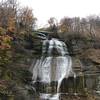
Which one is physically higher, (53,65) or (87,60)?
(87,60)

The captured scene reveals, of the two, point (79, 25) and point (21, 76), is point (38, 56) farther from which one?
point (79, 25)

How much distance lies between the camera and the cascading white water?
23359 millimetres

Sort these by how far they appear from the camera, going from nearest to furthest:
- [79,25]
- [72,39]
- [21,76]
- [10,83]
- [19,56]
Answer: [10,83], [21,76], [19,56], [72,39], [79,25]

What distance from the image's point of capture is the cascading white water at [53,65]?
23359 millimetres

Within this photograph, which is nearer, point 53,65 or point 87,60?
point 53,65

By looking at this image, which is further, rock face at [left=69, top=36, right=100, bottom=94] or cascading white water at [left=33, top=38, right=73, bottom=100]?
rock face at [left=69, top=36, right=100, bottom=94]

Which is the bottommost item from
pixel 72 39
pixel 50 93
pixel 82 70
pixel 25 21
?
pixel 50 93

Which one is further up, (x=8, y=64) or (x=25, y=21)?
(x=25, y=21)

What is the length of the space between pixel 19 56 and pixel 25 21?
5196mm

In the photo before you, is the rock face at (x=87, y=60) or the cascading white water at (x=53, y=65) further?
the rock face at (x=87, y=60)

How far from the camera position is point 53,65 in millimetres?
24516

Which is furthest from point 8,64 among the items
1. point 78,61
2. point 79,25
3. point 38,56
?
point 79,25

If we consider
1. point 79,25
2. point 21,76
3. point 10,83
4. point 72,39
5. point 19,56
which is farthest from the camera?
point 79,25

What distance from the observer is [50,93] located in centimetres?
2223
